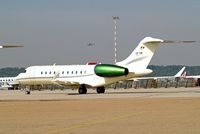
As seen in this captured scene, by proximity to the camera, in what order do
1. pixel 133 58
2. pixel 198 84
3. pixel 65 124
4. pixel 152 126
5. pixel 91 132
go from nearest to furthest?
1. pixel 91 132
2. pixel 152 126
3. pixel 65 124
4. pixel 133 58
5. pixel 198 84

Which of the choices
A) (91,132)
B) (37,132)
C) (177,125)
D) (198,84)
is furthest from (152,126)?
(198,84)

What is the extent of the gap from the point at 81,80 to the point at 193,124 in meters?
43.6

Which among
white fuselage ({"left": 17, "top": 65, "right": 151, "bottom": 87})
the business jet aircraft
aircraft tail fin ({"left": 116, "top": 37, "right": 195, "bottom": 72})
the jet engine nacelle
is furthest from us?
white fuselage ({"left": 17, "top": 65, "right": 151, "bottom": 87})

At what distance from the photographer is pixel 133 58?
202ft

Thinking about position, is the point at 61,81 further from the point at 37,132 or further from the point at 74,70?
the point at 37,132

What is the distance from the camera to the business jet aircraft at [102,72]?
60.6m

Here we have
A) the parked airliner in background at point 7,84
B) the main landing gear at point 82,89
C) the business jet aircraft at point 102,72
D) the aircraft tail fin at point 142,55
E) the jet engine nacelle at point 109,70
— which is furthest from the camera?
the parked airliner in background at point 7,84

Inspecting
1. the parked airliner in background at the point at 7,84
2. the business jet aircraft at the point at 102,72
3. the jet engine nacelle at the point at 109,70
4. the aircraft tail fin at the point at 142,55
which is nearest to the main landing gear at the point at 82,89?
the business jet aircraft at the point at 102,72

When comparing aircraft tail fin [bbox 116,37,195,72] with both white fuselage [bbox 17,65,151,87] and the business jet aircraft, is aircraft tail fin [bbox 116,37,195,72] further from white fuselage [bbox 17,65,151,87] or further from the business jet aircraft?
white fuselage [bbox 17,65,151,87]

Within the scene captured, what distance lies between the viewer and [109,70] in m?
60.9

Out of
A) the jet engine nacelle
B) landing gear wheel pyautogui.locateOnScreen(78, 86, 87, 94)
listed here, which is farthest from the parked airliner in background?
the jet engine nacelle

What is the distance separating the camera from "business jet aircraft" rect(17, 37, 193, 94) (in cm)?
6056

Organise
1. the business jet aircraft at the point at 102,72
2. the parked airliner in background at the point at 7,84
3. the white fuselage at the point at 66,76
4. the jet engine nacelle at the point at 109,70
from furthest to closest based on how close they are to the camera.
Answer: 1. the parked airliner in background at the point at 7,84
2. the white fuselage at the point at 66,76
3. the business jet aircraft at the point at 102,72
4. the jet engine nacelle at the point at 109,70

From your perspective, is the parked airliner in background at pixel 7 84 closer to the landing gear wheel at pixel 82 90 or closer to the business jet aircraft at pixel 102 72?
the business jet aircraft at pixel 102 72
